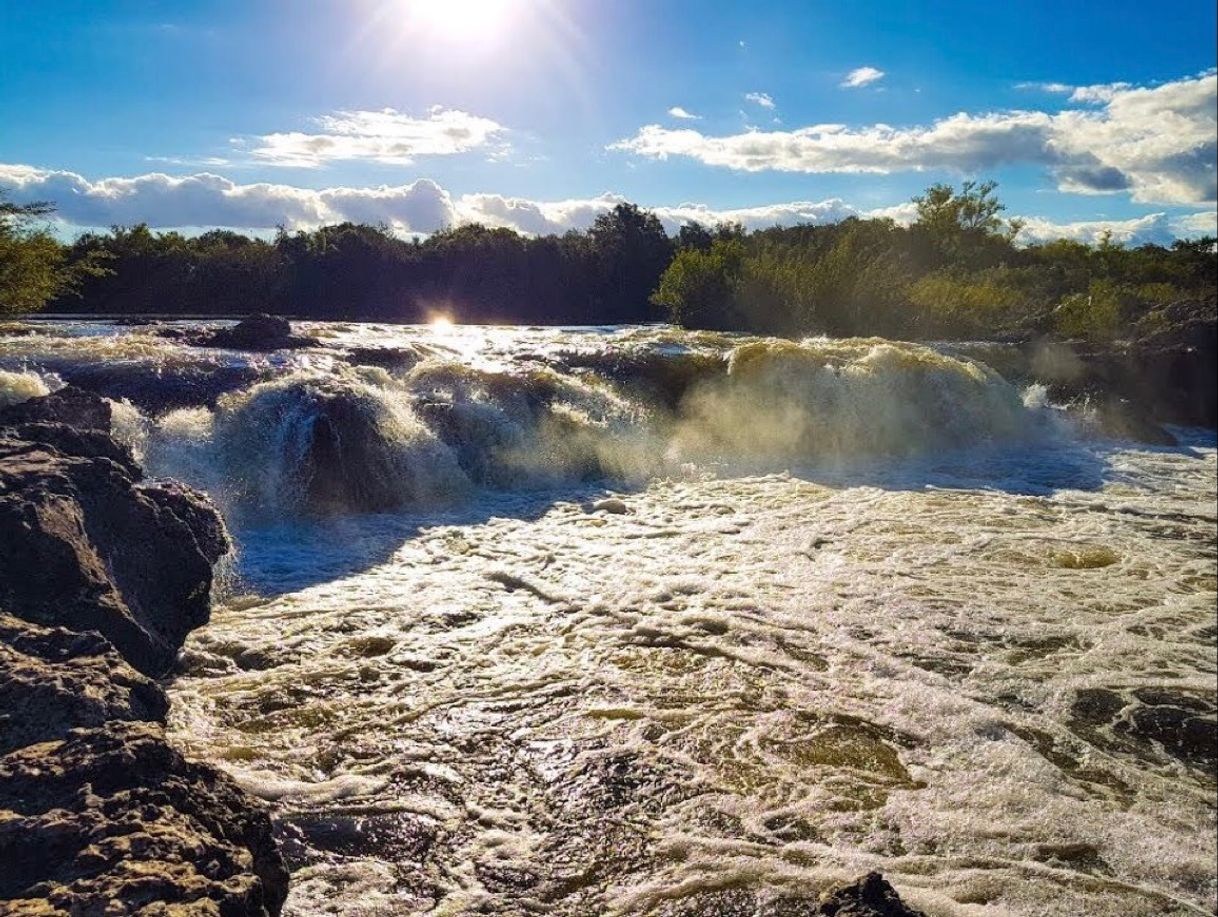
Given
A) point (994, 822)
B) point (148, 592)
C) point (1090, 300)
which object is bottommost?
point (994, 822)

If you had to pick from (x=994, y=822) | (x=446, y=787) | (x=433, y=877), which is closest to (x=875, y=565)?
(x=994, y=822)

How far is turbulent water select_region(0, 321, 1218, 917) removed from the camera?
327 centimetres

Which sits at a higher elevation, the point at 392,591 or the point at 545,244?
the point at 545,244

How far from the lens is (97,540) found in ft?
13.9

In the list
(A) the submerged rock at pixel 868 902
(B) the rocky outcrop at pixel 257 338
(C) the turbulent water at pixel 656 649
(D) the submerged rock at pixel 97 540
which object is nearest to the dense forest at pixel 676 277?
(B) the rocky outcrop at pixel 257 338

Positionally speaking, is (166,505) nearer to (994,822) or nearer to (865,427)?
(994,822)

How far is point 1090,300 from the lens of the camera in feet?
69.4

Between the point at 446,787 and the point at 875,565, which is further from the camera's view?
the point at 875,565

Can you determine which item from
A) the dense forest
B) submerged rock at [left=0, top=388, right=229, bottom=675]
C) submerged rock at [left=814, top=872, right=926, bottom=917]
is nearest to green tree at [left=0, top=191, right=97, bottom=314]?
the dense forest

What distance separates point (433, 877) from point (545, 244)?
1120 inches

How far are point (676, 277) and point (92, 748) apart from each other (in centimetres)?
2006

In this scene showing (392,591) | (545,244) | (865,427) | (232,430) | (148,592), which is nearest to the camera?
(148,592)

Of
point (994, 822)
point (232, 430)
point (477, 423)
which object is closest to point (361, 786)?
point (994, 822)

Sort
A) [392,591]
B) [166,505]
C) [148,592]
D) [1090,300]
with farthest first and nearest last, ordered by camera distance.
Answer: [1090,300]
[392,591]
[166,505]
[148,592]
